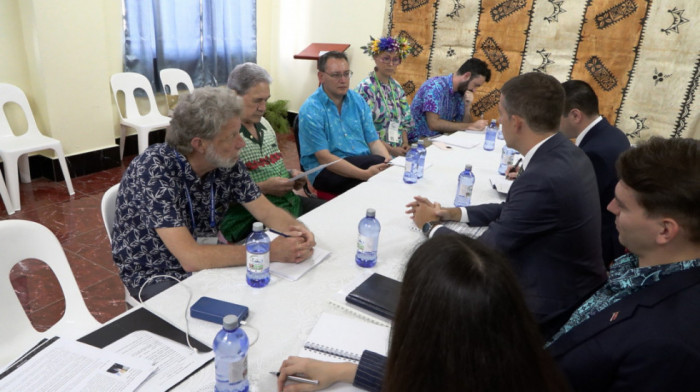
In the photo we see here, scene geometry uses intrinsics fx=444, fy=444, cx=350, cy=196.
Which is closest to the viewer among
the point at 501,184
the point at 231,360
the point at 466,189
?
the point at 231,360

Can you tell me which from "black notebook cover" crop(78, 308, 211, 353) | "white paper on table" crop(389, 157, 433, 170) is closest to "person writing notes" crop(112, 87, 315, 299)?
"black notebook cover" crop(78, 308, 211, 353)

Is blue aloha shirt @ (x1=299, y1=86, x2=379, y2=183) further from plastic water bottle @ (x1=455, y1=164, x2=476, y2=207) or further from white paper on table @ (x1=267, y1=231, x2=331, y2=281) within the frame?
white paper on table @ (x1=267, y1=231, x2=331, y2=281)

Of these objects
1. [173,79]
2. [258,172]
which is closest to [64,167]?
[173,79]

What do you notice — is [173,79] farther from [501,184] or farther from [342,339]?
[342,339]

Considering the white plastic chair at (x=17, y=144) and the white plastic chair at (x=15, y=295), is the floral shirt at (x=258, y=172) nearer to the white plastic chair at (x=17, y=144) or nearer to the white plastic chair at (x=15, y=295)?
the white plastic chair at (x=15, y=295)

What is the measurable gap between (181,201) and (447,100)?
2861 millimetres

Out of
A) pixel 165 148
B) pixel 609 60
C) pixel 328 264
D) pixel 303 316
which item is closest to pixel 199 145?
pixel 165 148

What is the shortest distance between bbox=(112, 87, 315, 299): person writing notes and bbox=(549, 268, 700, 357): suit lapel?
0.86m

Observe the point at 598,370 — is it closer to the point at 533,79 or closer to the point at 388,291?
the point at 388,291

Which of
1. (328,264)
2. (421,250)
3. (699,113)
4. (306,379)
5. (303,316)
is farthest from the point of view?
(699,113)

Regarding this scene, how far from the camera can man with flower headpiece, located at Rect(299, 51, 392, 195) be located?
276 cm

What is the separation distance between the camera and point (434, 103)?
384 cm

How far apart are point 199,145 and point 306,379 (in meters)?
0.93

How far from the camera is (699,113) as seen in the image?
12.7 ft
